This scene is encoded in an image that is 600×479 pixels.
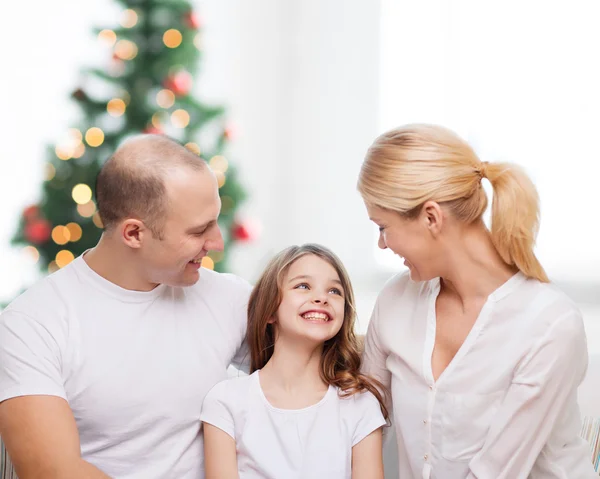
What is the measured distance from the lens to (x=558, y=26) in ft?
12.4

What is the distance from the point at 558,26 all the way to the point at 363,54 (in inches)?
44.3

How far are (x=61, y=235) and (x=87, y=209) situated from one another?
165mm

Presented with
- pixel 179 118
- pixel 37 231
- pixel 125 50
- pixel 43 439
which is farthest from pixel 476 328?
pixel 125 50

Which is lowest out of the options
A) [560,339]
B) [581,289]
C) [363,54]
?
[581,289]

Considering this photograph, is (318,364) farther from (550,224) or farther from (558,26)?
(558,26)

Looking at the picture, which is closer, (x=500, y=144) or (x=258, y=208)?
(x=500, y=144)

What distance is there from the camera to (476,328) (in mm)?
1783

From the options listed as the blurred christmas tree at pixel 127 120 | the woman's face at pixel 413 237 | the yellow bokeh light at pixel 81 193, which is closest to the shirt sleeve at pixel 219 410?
the woman's face at pixel 413 237

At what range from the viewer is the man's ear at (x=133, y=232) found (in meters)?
1.84

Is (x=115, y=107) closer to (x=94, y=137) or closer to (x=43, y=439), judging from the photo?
(x=94, y=137)

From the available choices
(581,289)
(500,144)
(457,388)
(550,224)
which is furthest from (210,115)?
(457,388)

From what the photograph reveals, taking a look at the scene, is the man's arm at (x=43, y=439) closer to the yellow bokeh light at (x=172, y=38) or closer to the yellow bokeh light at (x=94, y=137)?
the yellow bokeh light at (x=94, y=137)

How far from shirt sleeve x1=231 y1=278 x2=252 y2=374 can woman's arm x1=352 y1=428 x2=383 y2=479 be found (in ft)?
1.36

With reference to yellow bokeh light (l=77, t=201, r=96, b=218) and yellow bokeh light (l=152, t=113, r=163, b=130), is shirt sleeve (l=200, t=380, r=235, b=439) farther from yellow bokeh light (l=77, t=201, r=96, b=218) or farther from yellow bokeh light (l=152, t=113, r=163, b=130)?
yellow bokeh light (l=152, t=113, r=163, b=130)
